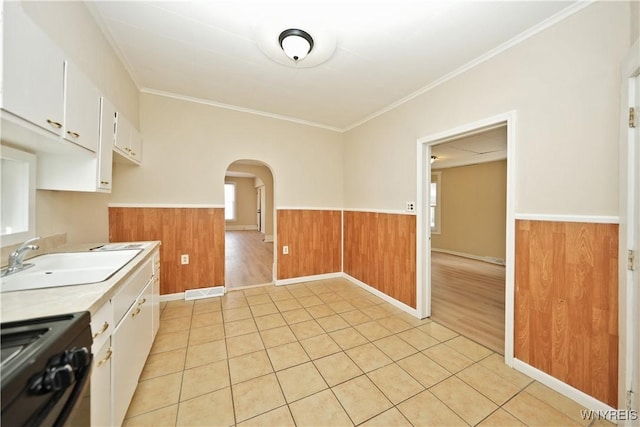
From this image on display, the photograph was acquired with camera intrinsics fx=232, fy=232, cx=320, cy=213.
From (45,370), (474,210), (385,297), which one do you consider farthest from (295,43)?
(474,210)

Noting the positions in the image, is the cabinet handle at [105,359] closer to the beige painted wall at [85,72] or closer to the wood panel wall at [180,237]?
the beige painted wall at [85,72]

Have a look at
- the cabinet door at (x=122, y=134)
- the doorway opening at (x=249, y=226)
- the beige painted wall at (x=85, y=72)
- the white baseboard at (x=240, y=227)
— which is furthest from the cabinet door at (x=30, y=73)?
the white baseboard at (x=240, y=227)

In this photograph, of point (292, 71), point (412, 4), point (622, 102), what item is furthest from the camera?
point (292, 71)

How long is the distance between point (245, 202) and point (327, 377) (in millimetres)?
9574

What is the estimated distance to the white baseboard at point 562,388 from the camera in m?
1.44

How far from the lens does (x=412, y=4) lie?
1565mm

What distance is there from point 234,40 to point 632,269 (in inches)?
121

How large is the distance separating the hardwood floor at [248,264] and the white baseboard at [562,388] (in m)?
3.11

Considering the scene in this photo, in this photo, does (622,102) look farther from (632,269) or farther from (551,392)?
(551,392)

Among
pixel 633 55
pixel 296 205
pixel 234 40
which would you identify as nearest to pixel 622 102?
pixel 633 55

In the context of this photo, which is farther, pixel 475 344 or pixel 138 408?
pixel 475 344

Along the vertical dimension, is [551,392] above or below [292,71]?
below

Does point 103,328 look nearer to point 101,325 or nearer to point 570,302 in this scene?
point 101,325

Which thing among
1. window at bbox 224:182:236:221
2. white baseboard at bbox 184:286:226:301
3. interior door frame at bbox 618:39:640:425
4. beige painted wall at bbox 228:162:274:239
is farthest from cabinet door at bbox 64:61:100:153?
window at bbox 224:182:236:221
